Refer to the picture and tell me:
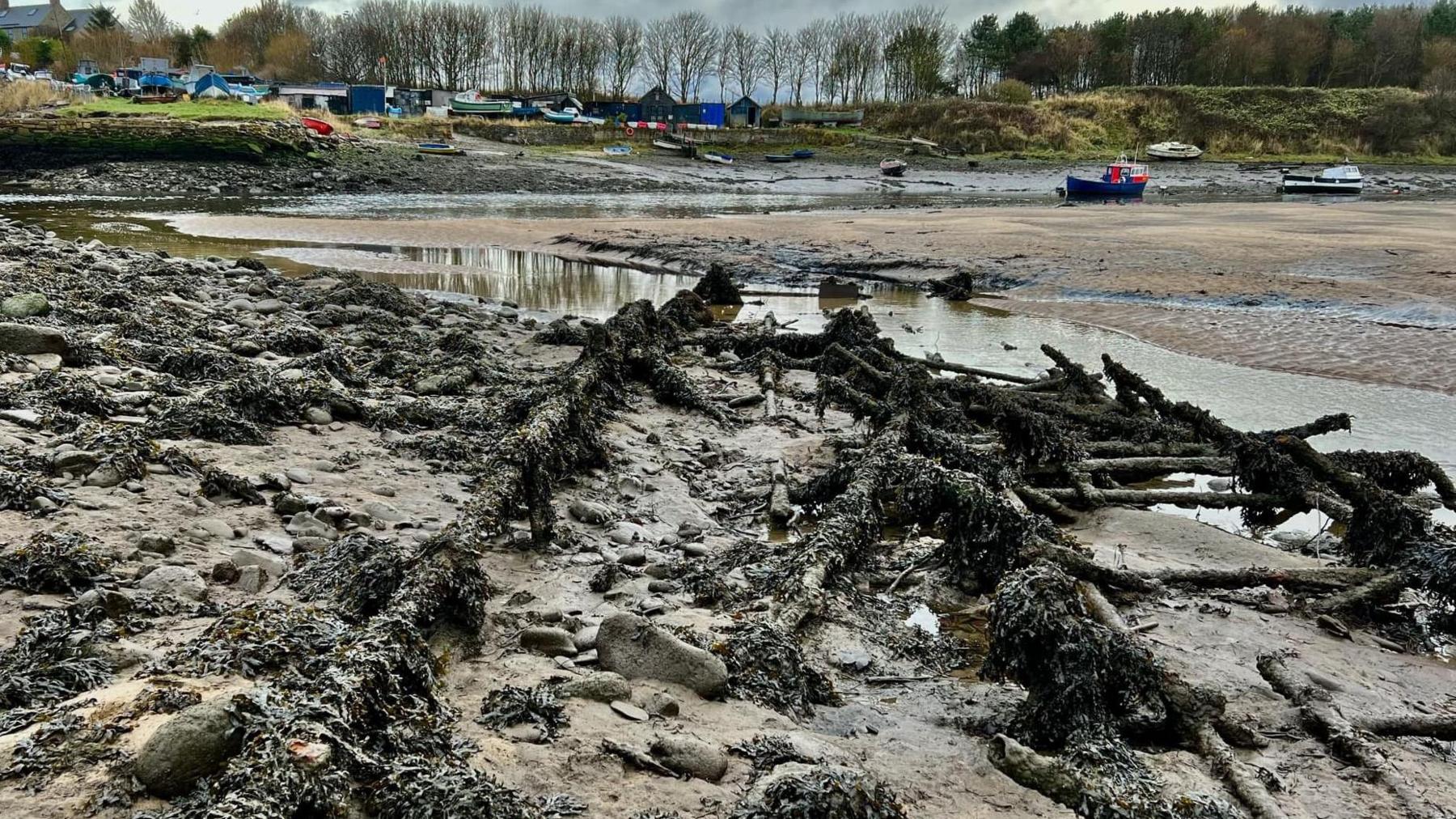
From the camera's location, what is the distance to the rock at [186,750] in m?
2.25

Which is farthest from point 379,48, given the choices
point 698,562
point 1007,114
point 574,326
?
point 698,562

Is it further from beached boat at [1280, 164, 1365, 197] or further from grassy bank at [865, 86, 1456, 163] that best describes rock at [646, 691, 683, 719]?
grassy bank at [865, 86, 1456, 163]

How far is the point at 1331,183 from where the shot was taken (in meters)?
47.6

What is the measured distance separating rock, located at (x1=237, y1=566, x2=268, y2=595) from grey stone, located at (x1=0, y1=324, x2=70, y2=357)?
4.37 metres

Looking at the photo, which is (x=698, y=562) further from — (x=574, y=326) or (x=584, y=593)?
(x=574, y=326)

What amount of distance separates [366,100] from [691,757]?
3659 inches

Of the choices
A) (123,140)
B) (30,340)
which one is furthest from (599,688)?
(123,140)

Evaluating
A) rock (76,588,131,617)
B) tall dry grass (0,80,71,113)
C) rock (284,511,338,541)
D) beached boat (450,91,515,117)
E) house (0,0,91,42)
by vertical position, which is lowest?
rock (284,511,338,541)

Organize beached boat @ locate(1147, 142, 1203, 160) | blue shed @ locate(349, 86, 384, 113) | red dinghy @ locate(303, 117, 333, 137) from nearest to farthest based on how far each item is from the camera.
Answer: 1. red dinghy @ locate(303, 117, 333, 137)
2. beached boat @ locate(1147, 142, 1203, 160)
3. blue shed @ locate(349, 86, 384, 113)

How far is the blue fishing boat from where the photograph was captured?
44594mm

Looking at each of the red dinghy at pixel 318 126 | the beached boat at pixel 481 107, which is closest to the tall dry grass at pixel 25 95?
the red dinghy at pixel 318 126

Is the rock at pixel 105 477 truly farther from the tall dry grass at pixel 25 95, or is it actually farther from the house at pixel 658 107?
the house at pixel 658 107

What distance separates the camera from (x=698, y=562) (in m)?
5.03

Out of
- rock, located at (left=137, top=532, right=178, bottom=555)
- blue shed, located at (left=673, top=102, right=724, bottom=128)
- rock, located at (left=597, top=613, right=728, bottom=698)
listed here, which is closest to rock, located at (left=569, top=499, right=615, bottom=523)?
rock, located at (left=597, top=613, right=728, bottom=698)
